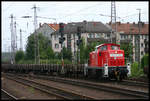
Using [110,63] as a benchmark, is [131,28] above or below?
above

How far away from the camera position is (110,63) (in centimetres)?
2123

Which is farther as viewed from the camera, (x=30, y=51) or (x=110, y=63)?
(x=30, y=51)

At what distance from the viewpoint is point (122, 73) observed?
20672 mm

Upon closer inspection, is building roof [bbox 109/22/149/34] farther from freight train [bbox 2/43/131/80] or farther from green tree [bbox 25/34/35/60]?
freight train [bbox 2/43/131/80]

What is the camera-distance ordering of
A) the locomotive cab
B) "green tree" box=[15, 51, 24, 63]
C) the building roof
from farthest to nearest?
the building roof, "green tree" box=[15, 51, 24, 63], the locomotive cab

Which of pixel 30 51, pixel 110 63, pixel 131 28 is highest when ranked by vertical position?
pixel 131 28

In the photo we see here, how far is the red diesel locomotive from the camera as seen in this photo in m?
20.6

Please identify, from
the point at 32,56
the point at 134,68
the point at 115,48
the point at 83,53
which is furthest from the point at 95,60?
the point at 32,56

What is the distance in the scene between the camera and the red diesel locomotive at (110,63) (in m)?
20.6

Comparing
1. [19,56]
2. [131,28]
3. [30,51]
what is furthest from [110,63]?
[131,28]

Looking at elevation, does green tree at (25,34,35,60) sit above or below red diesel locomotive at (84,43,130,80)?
above

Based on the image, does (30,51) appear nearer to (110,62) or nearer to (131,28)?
(131,28)

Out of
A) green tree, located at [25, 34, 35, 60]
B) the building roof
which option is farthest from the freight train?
the building roof

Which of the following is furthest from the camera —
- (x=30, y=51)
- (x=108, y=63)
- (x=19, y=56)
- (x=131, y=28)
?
(x=131, y=28)
